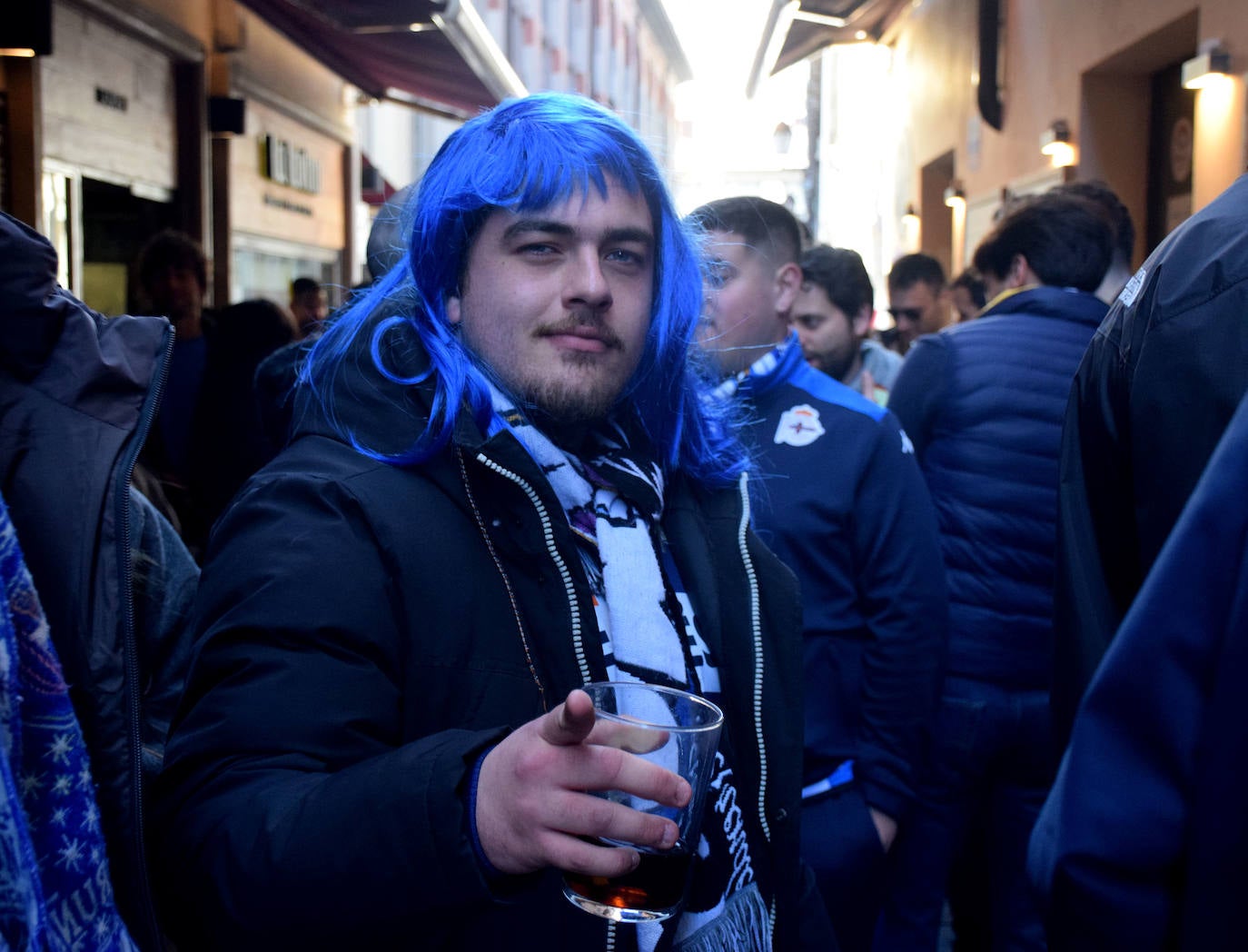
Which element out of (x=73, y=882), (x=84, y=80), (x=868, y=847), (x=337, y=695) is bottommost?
(x=868, y=847)

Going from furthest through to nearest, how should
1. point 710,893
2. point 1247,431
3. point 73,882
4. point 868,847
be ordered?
point 868,847, point 710,893, point 73,882, point 1247,431

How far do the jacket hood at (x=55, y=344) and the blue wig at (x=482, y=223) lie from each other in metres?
0.25

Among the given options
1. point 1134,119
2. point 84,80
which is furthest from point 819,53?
point 84,80

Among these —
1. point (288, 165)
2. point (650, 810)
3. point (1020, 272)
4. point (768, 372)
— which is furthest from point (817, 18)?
point (650, 810)

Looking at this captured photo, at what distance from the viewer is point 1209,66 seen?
6168mm

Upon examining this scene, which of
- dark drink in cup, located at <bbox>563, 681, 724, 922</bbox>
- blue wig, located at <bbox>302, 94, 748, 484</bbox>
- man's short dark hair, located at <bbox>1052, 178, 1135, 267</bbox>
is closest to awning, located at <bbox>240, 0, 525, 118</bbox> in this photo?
man's short dark hair, located at <bbox>1052, 178, 1135, 267</bbox>

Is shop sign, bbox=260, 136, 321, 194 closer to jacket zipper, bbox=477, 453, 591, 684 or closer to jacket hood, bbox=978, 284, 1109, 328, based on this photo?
jacket hood, bbox=978, 284, 1109, 328

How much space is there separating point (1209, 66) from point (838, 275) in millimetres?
3275

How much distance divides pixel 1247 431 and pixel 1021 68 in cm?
1022

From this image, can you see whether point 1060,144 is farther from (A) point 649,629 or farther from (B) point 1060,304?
(A) point 649,629

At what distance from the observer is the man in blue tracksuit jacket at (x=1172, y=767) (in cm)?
86

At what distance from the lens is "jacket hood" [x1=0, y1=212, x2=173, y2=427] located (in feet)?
4.16

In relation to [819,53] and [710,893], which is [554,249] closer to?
[710,893]

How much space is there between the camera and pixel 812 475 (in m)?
2.64
